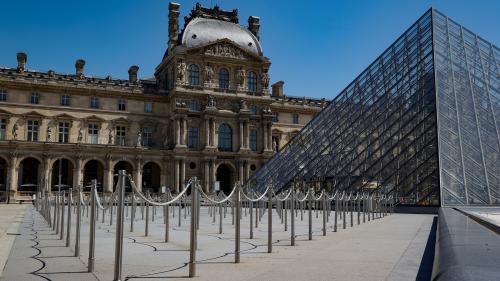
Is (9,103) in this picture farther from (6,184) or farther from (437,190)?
(437,190)

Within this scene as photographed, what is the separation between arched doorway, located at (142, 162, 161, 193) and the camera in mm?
48406

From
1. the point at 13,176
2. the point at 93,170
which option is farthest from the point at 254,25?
the point at 13,176

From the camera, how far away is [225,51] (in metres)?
49.6

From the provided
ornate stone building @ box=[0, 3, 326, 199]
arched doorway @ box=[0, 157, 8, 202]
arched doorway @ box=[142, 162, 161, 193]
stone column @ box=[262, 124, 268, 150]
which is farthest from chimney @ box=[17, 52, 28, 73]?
stone column @ box=[262, 124, 268, 150]

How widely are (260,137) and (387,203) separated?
96.8ft

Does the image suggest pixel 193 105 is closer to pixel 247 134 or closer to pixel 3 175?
pixel 247 134

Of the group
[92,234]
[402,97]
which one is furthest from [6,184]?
[92,234]

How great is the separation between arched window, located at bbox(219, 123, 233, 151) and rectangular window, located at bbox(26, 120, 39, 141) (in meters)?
16.2

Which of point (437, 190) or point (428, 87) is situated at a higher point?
point (428, 87)

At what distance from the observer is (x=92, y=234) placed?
648cm

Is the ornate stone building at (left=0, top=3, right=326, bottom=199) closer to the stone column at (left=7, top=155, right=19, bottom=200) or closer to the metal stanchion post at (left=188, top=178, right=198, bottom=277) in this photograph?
the stone column at (left=7, top=155, right=19, bottom=200)

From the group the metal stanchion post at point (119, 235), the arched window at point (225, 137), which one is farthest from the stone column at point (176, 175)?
the metal stanchion post at point (119, 235)

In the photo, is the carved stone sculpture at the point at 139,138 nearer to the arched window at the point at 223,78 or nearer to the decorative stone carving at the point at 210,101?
the decorative stone carving at the point at 210,101

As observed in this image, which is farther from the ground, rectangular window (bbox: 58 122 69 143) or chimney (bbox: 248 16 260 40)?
chimney (bbox: 248 16 260 40)
